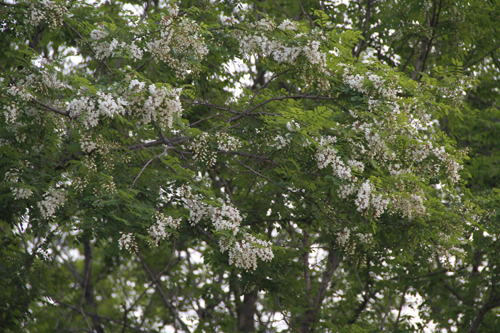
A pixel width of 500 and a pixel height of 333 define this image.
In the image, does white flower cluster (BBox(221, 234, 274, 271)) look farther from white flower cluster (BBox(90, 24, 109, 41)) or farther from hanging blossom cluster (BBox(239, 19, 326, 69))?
white flower cluster (BBox(90, 24, 109, 41))

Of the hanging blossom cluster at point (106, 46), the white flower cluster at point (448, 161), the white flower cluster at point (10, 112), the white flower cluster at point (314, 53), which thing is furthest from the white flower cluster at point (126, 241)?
the white flower cluster at point (448, 161)

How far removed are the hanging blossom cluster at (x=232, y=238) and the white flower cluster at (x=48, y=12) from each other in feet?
8.87

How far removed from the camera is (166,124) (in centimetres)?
538

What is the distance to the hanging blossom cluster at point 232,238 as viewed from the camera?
540 centimetres

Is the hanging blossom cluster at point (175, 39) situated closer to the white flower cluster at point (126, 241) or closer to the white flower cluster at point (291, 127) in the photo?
the white flower cluster at point (291, 127)

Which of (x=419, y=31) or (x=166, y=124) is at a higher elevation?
(x=419, y=31)

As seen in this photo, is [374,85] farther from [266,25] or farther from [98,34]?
[98,34]

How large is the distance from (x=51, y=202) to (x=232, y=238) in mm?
2292

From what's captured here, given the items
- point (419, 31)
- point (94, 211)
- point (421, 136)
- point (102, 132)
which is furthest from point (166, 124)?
point (419, 31)

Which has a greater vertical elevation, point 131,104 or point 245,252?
point 131,104

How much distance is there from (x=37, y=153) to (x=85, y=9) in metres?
2.51

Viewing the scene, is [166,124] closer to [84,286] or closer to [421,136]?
[421,136]

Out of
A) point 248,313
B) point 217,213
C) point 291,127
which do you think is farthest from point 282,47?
point 248,313

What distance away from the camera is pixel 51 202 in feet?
19.5
